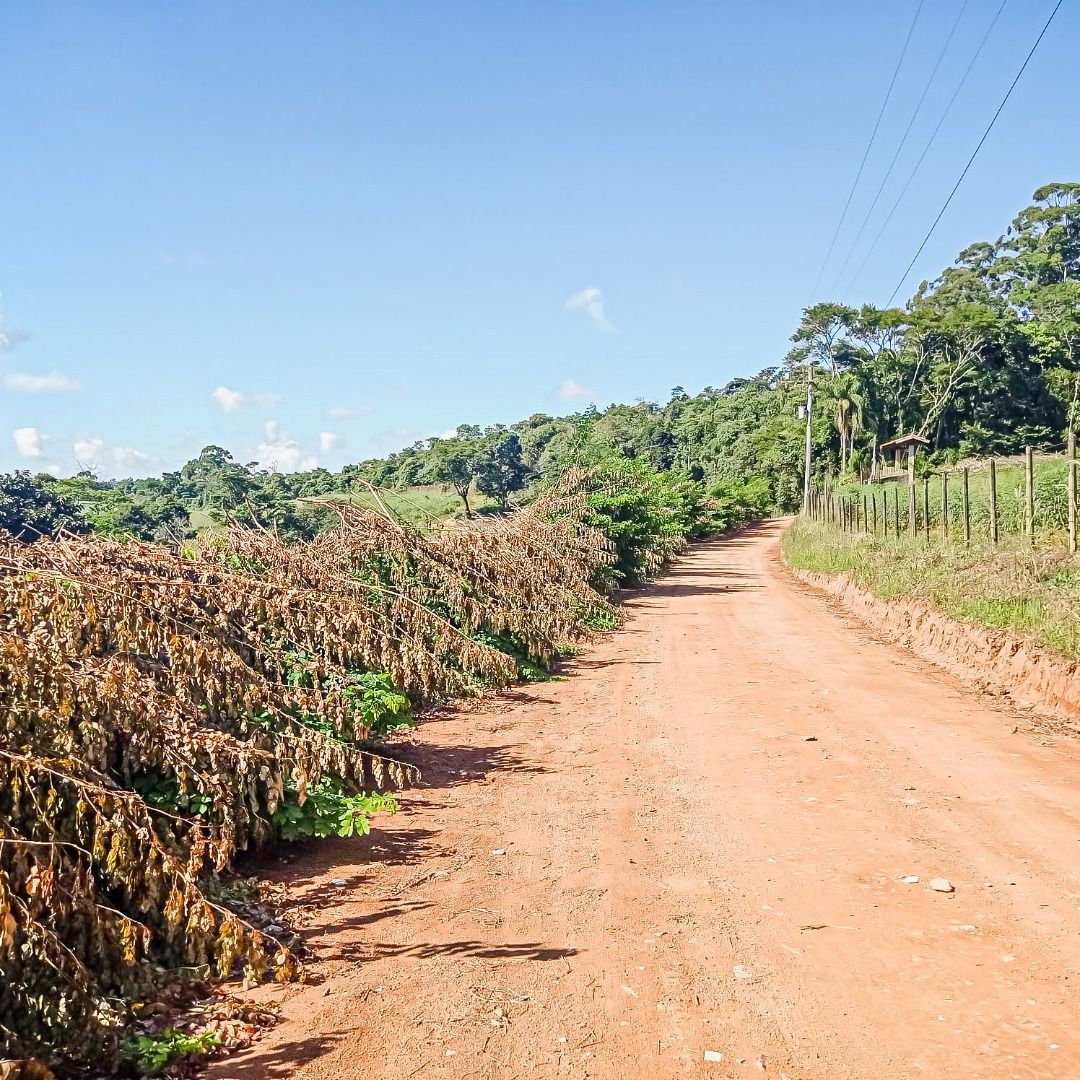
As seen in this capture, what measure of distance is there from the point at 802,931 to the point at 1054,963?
3.29 feet

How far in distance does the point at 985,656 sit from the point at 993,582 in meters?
1.31

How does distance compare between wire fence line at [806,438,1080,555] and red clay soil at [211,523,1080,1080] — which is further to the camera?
wire fence line at [806,438,1080,555]

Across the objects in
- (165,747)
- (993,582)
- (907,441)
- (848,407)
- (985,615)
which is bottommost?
(985,615)

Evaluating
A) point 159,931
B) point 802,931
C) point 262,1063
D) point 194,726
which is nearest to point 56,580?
point 194,726

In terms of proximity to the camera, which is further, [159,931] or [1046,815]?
[1046,815]

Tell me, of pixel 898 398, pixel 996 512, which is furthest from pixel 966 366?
pixel 996 512

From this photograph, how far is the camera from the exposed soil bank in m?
8.41

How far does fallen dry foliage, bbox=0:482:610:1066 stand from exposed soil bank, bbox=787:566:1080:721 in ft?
18.1

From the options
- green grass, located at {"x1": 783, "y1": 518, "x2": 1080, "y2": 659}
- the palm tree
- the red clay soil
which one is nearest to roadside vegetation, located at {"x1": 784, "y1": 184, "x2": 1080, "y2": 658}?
the palm tree

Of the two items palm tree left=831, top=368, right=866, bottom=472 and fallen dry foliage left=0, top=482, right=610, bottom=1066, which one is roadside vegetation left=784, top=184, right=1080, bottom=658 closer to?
palm tree left=831, top=368, right=866, bottom=472

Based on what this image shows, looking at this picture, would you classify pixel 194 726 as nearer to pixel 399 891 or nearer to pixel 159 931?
pixel 159 931

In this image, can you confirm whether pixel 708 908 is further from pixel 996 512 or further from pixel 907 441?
pixel 907 441

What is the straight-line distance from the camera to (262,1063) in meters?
3.18

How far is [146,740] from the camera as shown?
4141 mm
